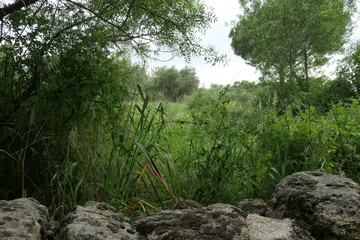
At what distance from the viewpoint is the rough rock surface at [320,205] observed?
177 centimetres

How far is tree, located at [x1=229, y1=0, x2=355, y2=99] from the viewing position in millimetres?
13141

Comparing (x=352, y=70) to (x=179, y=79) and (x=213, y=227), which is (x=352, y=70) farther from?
(x=213, y=227)

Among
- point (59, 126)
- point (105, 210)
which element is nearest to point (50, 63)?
point (59, 126)

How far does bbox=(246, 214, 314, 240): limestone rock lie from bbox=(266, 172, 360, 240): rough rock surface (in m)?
0.10

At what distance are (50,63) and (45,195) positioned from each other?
1.00 m

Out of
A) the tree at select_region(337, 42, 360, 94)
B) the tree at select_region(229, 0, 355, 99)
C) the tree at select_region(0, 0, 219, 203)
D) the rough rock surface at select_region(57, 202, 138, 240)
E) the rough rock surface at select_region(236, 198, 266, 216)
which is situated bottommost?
the rough rock surface at select_region(236, 198, 266, 216)

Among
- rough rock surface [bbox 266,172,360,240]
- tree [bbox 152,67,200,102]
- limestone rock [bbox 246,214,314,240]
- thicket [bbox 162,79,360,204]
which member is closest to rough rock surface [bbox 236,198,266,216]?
rough rock surface [bbox 266,172,360,240]

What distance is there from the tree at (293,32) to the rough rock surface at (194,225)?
1120 cm

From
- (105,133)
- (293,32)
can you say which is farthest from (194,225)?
(293,32)

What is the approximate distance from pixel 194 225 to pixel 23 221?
2.56 feet

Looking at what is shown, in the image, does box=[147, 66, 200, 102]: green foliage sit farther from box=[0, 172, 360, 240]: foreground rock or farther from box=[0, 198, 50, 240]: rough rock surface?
box=[0, 198, 50, 240]: rough rock surface

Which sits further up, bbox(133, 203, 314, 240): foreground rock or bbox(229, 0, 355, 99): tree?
bbox(229, 0, 355, 99): tree

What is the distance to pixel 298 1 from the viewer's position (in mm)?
13039

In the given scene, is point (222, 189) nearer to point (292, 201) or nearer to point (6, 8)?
point (292, 201)
